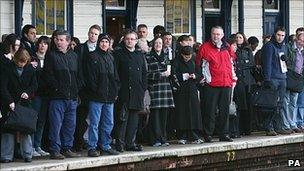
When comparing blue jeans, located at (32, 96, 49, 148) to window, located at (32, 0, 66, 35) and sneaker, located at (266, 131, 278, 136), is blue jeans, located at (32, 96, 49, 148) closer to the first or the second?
window, located at (32, 0, 66, 35)

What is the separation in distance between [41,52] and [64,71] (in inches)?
28.5

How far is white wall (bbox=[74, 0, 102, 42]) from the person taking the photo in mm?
15148

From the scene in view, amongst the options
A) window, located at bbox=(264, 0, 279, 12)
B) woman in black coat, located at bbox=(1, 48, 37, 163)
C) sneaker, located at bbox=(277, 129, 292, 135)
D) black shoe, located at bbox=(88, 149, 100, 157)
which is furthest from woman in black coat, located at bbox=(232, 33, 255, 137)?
window, located at bbox=(264, 0, 279, 12)

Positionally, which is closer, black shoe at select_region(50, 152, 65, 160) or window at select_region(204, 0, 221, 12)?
black shoe at select_region(50, 152, 65, 160)

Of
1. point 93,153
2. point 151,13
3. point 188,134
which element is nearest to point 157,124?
point 188,134

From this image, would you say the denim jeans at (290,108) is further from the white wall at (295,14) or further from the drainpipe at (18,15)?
the white wall at (295,14)

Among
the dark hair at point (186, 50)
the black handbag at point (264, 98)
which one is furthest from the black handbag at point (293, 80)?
the dark hair at point (186, 50)

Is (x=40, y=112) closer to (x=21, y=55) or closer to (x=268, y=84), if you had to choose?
(x=21, y=55)

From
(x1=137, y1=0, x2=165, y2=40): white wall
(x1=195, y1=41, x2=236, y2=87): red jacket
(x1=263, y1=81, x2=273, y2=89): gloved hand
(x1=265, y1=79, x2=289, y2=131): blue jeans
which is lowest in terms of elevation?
(x1=265, y1=79, x2=289, y2=131): blue jeans

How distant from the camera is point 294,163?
1431 cm

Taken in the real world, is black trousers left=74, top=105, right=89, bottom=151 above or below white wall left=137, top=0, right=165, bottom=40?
below

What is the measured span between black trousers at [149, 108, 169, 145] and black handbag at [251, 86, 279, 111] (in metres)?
2.19

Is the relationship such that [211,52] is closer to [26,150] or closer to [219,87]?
[219,87]

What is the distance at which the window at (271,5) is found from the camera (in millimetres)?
18938
